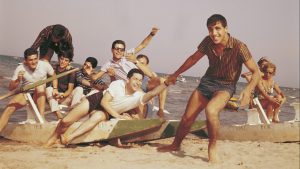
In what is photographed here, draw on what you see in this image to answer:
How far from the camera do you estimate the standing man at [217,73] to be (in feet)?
13.5

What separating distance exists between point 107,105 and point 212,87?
165 cm

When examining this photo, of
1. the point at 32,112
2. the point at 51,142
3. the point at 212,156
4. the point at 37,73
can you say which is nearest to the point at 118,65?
the point at 37,73

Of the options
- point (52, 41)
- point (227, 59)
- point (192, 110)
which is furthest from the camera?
point (52, 41)

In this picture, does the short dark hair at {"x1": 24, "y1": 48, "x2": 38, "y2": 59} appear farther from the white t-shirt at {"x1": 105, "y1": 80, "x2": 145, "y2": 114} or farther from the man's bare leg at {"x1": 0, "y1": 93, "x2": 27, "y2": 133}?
the white t-shirt at {"x1": 105, "y1": 80, "x2": 145, "y2": 114}

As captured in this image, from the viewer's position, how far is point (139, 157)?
4285 mm

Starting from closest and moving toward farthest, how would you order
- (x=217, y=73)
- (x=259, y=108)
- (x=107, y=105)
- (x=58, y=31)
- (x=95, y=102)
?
(x=217, y=73)
(x=107, y=105)
(x=95, y=102)
(x=58, y=31)
(x=259, y=108)

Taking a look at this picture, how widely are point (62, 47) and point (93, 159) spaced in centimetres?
280

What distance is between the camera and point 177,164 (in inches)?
155

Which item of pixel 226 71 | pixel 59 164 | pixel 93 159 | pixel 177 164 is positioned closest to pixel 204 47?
pixel 226 71

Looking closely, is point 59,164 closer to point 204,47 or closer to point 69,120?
point 69,120

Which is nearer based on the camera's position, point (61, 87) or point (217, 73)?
point (217, 73)

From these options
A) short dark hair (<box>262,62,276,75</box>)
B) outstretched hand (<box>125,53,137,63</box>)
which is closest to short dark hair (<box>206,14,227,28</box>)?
outstretched hand (<box>125,53,137,63</box>)

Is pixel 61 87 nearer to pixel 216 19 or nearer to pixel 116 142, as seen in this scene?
pixel 116 142

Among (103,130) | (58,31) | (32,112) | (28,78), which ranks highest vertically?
(58,31)
